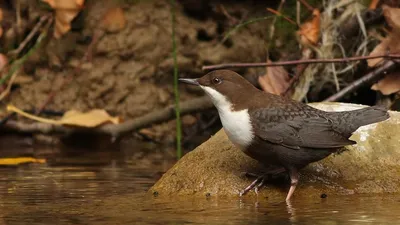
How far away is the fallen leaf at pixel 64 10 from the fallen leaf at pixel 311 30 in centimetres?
187

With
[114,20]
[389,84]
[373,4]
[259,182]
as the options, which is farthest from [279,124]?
[114,20]

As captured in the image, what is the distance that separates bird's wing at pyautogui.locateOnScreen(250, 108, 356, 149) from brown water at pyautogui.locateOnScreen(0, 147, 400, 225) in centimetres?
32

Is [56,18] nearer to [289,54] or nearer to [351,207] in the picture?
[289,54]

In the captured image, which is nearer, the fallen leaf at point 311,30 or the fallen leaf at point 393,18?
the fallen leaf at point 393,18

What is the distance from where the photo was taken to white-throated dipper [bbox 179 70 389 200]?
209 inches

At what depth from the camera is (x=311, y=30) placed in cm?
754

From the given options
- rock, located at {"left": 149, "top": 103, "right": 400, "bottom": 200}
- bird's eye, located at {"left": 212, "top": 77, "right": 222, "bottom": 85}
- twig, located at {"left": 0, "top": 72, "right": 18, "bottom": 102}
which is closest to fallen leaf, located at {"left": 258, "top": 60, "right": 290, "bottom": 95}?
rock, located at {"left": 149, "top": 103, "right": 400, "bottom": 200}

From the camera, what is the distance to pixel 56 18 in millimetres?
8281

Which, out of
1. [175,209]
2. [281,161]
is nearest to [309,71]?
[281,161]

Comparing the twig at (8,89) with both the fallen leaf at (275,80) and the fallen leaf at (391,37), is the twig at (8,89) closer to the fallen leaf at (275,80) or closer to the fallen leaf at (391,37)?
the fallen leaf at (275,80)

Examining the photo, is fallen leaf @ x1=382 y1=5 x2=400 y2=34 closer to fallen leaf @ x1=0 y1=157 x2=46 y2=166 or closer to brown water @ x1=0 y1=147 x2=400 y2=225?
brown water @ x1=0 y1=147 x2=400 y2=225

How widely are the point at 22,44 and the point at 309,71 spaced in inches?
112

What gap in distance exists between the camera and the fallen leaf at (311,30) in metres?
7.46

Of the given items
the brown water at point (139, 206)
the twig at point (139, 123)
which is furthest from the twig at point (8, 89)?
the brown water at point (139, 206)
